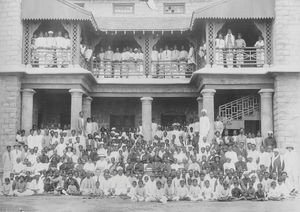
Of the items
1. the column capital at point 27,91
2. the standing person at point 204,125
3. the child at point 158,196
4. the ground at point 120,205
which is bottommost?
the ground at point 120,205

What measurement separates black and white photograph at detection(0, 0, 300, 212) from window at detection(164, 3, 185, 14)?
67mm

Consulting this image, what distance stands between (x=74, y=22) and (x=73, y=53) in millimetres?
1319

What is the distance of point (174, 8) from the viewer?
26969 millimetres

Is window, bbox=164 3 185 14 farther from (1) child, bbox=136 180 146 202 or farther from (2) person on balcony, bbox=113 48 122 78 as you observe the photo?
(1) child, bbox=136 180 146 202

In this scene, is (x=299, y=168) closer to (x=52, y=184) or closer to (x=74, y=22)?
(x=52, y=184)

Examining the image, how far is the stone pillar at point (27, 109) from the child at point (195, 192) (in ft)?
26.0

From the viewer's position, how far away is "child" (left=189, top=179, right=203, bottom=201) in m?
15.7

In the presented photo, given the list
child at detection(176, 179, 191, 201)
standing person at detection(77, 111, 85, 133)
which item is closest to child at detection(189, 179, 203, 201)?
child at detection(176, 179, 191, 201)

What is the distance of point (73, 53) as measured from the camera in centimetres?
2108

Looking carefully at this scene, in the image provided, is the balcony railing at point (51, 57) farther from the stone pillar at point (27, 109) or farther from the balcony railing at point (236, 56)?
the balcony railing at point (236, 56)

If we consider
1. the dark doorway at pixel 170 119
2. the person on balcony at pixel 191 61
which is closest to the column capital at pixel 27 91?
the person on balcony at pixel 191 61

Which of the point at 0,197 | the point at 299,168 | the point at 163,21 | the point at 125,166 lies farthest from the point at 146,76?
the point at 0,197

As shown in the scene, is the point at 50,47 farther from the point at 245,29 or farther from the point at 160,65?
the point at 245,29

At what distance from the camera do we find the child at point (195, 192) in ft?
51.4
